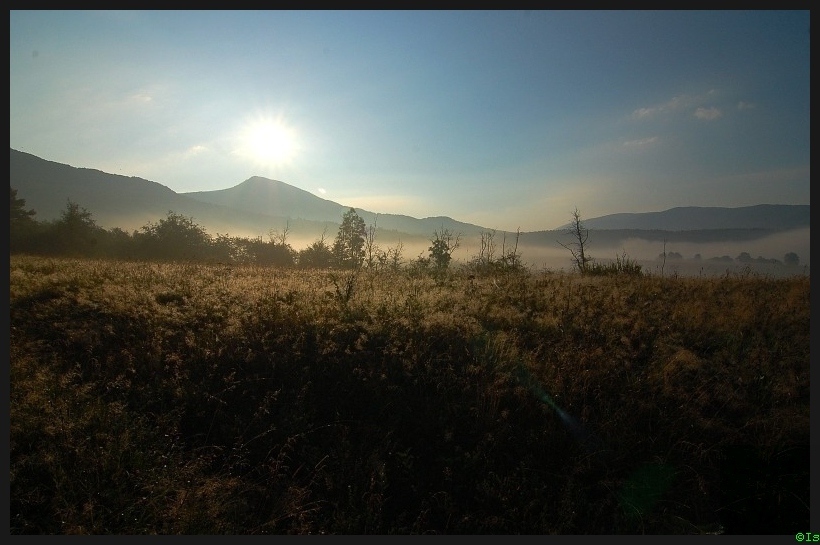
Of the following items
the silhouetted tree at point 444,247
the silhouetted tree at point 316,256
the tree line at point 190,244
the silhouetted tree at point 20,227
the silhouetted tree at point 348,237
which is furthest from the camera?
the silhouetted tree at point 348,237

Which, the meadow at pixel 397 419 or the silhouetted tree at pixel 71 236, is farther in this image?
the silhouetted tree at pixel 71 236

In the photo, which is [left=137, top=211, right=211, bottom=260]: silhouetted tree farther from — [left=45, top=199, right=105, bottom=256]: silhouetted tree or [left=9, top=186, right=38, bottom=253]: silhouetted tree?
[left=9, top=186, right=38, bottom=253]: silhouetted tree

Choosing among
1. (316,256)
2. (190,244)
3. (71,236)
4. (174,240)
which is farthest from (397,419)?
(190,244)

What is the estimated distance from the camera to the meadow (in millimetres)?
5000

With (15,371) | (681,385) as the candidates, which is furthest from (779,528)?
(15,371)

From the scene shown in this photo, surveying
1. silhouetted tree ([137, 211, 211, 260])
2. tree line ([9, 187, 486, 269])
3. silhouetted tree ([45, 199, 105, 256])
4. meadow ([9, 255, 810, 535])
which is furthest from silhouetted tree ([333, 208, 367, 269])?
meadow ([9, 255, 810, 535])

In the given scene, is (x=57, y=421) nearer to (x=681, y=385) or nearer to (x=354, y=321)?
(x=354, y=321)

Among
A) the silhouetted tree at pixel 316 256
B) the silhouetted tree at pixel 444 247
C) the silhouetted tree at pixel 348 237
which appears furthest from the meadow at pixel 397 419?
the silhouetted tree at pixel 348 237

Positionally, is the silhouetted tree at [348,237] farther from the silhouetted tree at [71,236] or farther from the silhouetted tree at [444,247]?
the silhouetted tree at [71,236]

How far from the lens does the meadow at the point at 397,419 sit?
5000 mm

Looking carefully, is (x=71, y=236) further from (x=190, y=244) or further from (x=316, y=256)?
(x=316, y=256)

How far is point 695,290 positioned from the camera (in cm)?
1177

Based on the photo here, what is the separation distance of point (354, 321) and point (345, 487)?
3.78 m

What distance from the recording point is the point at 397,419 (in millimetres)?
6242
